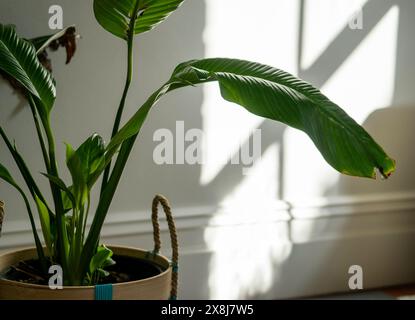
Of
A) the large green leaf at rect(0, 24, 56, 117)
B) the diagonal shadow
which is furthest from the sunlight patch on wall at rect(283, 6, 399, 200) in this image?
the large green leaf at rect(0, 24, 56, 117)

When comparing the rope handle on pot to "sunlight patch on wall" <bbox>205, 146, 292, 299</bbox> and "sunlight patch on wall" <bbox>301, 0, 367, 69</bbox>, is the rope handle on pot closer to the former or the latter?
"sunlight patch on wall" <bbox>205, 146, 292, 299</bbox>

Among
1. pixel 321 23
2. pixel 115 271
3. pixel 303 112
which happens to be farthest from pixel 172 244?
pixel 321 23

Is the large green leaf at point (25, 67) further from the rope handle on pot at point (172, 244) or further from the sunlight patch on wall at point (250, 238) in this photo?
the sunlight patch on wall at point (250, 238)

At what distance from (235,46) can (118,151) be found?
825mm

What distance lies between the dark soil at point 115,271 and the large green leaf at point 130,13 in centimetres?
46

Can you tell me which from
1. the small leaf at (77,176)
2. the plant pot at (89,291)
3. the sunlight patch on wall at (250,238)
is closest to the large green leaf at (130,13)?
the small leaf at (77,176)

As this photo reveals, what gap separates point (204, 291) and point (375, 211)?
0.66 metres

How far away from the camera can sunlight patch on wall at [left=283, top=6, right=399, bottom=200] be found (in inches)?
85.2

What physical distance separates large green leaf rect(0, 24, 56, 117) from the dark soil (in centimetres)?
31

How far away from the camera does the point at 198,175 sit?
2020mm

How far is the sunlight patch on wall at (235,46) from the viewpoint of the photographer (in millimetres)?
2004

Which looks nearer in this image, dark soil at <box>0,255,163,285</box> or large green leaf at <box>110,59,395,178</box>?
large green leaf at <box>110,59,395,178</box>
